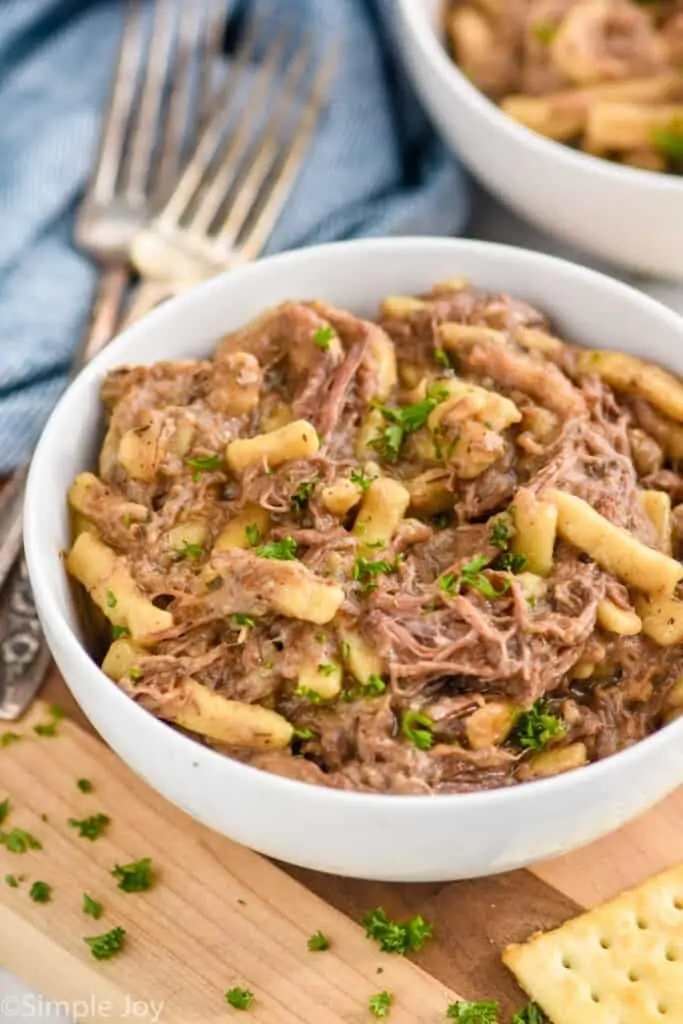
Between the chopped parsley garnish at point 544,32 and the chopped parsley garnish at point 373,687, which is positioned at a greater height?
the chopped parsley garnish at point 544,32

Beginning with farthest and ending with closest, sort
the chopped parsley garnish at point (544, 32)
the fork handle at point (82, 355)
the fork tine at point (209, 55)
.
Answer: the fork tine at point (209, 55), the chopped parsley garnish at point (544, 32), the fork handle at point (82, 355)


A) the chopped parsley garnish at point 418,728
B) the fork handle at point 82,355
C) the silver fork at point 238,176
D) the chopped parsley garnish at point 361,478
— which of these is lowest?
the fork handle at point 82,355

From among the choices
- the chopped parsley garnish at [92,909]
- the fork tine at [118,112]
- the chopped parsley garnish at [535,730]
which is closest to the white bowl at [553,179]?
the fork tine at [118,112]

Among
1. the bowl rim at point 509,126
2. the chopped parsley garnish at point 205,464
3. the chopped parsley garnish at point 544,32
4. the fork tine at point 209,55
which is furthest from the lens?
the fork tine at point 209,55

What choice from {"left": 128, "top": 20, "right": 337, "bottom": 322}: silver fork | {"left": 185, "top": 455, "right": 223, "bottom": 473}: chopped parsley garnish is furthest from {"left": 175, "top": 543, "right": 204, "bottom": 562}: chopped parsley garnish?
{"left": 128, "top": 20, "right": 337, "bottom": 322}: silver fork

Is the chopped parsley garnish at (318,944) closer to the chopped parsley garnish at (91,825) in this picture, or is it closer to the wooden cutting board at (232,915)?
the wooden cutting board at (232,915)

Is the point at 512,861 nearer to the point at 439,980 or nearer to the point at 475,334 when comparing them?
the point at 439,980

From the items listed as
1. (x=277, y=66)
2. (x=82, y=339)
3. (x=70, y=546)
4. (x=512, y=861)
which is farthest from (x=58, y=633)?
(x=277, y=66)

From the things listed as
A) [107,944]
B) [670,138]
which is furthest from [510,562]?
[670,138]

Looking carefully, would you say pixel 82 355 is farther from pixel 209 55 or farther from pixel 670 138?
pixel 670 138
